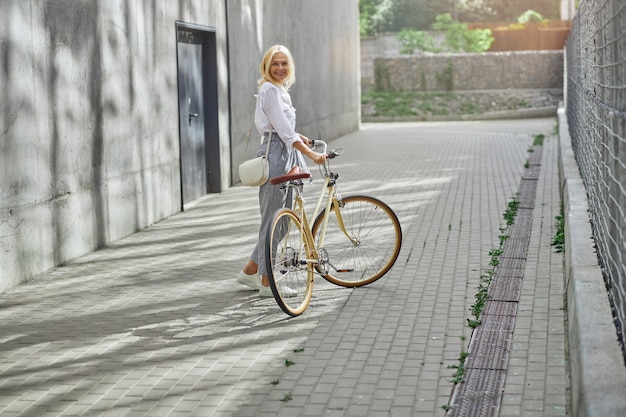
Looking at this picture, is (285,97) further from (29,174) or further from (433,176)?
(433,176)

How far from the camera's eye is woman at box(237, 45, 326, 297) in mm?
7137

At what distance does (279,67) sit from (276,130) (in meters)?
0.43

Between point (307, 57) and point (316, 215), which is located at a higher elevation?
point (307, 57)

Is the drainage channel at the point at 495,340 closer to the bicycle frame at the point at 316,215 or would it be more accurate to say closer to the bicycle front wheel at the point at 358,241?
the bicycle front wheel at the point at 358,241

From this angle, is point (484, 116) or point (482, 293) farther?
point (484, 116)

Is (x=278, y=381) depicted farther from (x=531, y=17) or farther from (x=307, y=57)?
(x=531, y=17)

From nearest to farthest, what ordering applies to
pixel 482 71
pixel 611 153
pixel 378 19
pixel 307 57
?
1. pixel 611 153
2. pixel 307 57
3. pixel 482 71
4. pixel 378 19

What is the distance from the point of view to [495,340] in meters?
6.14

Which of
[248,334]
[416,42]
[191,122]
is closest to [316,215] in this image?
[248,334]

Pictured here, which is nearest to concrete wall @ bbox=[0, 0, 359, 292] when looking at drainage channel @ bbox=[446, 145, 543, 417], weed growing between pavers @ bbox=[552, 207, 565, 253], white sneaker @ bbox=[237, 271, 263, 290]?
white sneaker @ bbox=[237, 271, 263, 290]

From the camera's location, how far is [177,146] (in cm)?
1243

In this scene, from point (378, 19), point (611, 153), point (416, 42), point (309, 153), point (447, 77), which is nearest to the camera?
point (611, 153)

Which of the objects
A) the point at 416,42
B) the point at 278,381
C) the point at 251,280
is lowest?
the point at 278,381

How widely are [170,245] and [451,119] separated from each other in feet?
86.8
